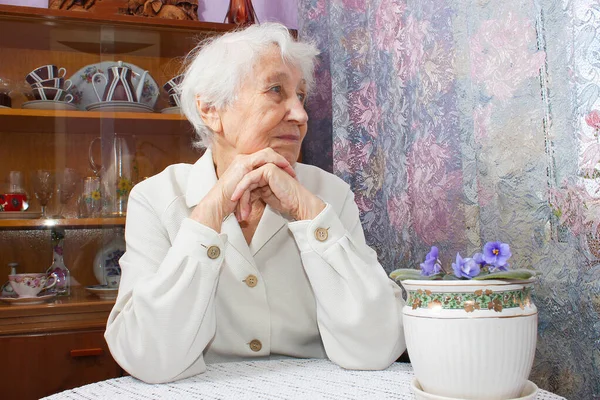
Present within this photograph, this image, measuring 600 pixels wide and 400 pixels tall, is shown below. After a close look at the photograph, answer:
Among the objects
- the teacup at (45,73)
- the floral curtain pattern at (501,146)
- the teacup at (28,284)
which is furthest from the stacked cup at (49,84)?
the floral curtain pattern at (501,146)

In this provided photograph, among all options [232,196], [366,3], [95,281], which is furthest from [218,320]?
[95,281]

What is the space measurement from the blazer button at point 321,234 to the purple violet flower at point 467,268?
397mm

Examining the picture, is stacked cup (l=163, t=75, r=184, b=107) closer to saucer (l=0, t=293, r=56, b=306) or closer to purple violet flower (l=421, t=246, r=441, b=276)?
saucer (l=0, t=293, r=56, b=306)

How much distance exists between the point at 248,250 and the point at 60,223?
52.2 inches

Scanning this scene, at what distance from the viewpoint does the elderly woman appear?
1.11 m

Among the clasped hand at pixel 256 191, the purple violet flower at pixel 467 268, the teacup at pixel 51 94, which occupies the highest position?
the teacup at pixel 51 94

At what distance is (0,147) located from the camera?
2389 mm

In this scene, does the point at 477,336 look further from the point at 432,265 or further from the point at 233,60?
the point at 233,60

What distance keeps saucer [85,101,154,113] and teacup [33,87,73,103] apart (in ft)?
0.29

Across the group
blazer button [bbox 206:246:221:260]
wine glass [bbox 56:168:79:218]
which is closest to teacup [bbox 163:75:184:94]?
wine glass [bbox 56:168:79:218]

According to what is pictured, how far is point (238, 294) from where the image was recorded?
1337 mm

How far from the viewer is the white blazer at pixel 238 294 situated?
1104mm

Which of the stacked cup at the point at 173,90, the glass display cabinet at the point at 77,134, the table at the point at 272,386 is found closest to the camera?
the table at the point at 272,386

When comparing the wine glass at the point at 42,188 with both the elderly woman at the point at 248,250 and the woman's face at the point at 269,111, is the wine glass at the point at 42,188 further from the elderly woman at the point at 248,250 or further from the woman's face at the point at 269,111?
the woman's face at the point at 269,111
